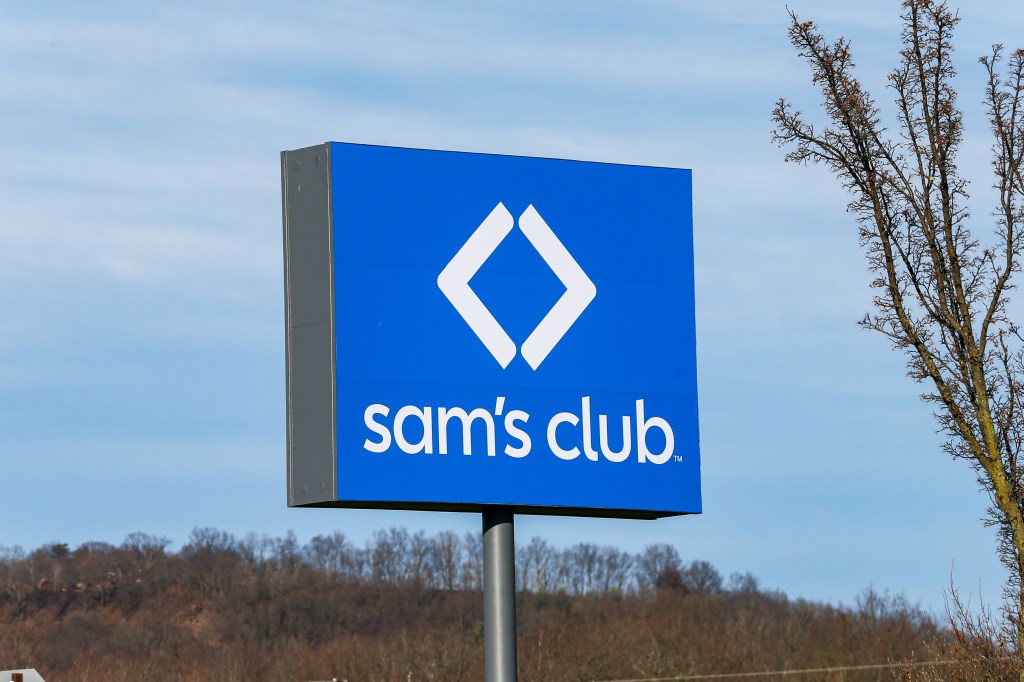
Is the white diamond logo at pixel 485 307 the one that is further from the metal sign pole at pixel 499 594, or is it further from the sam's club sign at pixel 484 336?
the metal sign pole at pixel 499 594

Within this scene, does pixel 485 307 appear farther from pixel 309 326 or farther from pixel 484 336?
pixel 309 326

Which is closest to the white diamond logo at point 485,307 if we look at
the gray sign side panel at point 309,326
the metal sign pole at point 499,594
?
the gray sign side panel at point 309,326

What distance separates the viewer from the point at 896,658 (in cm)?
9075

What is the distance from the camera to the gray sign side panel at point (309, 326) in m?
8.62

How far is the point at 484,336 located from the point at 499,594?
4.41 ft

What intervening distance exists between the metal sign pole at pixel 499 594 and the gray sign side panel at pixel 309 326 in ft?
3.26

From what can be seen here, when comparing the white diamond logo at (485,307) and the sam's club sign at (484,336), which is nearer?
the sam's club sign at (484,336)

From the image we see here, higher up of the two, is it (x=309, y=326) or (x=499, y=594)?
(x=309, y=326)

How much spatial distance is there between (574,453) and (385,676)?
73876mm

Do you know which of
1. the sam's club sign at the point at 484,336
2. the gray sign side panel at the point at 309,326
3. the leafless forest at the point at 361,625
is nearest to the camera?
the gray sign side panel at the point at 309,326

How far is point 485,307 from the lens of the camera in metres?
9.05

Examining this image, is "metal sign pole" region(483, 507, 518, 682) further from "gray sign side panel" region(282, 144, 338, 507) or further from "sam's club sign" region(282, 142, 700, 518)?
"gray sign side panel" region(282, 144, 338, 507)

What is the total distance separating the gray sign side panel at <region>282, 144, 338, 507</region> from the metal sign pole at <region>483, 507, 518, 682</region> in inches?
39.1

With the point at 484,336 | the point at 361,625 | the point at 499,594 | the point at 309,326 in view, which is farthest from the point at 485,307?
the point at 361,625
